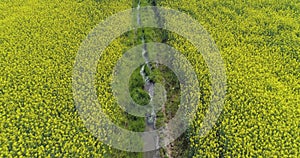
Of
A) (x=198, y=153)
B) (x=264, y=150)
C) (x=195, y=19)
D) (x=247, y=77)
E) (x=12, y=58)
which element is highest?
(x=12, y=58)

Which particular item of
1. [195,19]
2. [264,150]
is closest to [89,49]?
[195,19]

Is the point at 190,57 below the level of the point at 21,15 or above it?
below

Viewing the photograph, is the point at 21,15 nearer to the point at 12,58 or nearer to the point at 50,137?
the point at 12,58

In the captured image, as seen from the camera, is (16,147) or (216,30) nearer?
(16,147)

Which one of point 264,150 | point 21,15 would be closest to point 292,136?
point 264,150

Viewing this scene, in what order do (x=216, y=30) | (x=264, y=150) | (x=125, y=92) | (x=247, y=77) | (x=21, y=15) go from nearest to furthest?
(x=264, y=150)
(x=247, y=77)
(x=125, y=92)
(x=216, y=30)
(x=21, y=15)

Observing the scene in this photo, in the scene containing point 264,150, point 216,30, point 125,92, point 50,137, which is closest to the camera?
point 264,150

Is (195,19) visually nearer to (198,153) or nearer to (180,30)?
(180,30)
